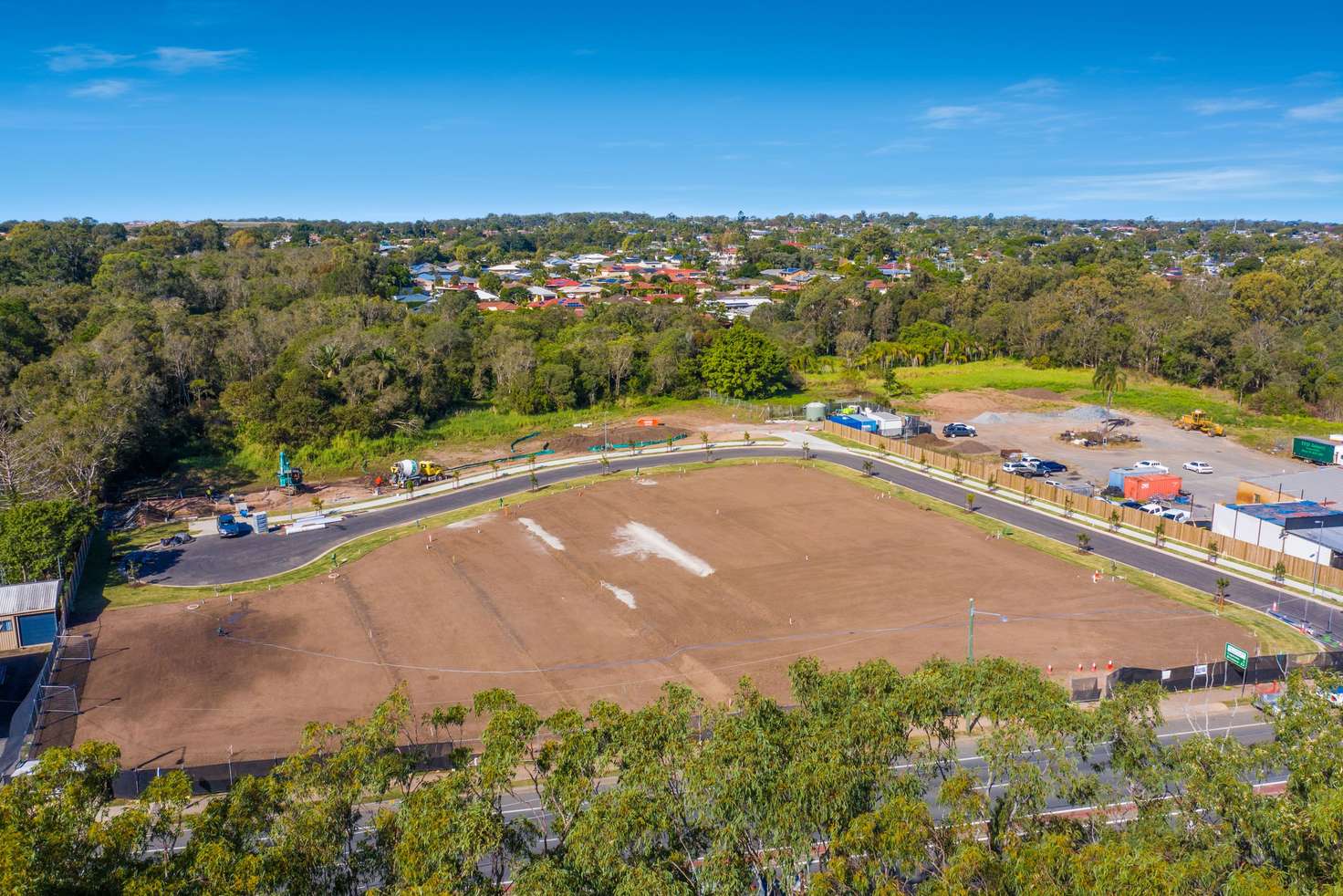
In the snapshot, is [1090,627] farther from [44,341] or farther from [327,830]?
[44,341]

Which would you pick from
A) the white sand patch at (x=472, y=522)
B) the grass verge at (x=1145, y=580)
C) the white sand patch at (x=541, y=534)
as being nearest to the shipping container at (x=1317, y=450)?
the grass verge at (x=1145, y=580)

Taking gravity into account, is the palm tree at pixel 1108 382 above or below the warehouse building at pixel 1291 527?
→ above

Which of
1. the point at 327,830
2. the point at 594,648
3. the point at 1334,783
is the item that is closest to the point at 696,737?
the point at 594,648

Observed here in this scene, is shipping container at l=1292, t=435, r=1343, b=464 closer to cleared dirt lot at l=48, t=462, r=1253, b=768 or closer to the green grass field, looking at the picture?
the green grass field

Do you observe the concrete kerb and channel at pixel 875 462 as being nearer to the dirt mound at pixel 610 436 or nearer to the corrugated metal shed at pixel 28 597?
the dirt mound at pixel 610 436

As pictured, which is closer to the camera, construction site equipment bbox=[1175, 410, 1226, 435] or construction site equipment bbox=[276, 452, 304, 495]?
construction site equipment bbox=[276, 452, 304, 495]

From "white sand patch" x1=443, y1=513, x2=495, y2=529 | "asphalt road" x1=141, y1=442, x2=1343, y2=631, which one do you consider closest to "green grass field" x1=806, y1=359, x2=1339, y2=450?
"asphalt road" x1=141, y1=442, x2=1343, y2=631
